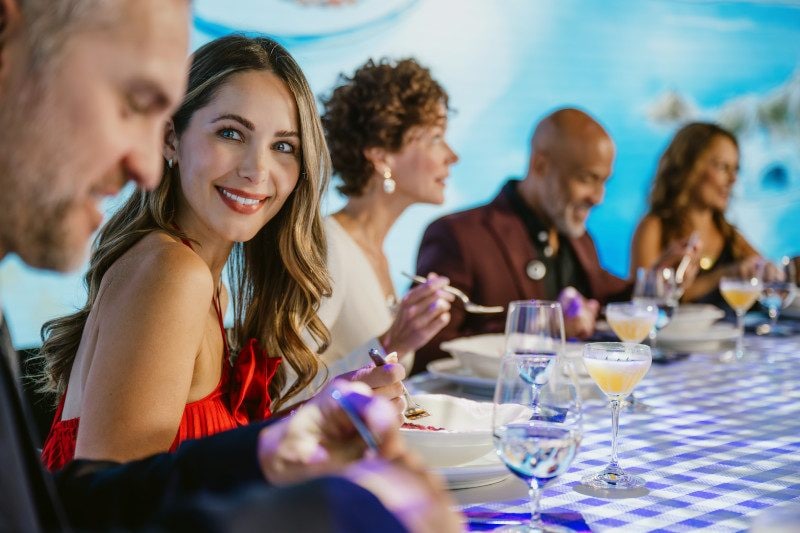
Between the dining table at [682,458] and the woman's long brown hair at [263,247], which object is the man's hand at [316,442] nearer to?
the dining table at [682,458]

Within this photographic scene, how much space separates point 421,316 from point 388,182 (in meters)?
1.00

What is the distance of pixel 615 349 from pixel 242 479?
0.88 metres

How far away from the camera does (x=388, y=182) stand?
3.23 m

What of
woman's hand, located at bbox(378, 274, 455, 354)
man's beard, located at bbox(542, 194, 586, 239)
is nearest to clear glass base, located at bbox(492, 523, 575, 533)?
woman's hand, located at bbox(378, 274, 455, 354)

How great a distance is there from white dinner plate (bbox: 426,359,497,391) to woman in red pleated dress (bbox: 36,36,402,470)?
0.40 m

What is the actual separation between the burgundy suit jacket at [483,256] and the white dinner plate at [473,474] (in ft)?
6.91

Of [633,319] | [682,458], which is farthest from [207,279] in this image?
[633,319]

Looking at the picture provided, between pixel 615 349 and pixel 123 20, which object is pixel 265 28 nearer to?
pixel 615 349

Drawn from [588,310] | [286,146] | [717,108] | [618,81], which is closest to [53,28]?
[286,146]

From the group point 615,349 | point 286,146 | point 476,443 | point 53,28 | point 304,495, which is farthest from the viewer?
point 286,146

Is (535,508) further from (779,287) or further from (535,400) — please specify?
(779,287)

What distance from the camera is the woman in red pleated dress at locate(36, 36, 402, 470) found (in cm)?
144

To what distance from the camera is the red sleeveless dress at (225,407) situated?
162cm

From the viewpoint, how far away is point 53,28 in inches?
34.0
